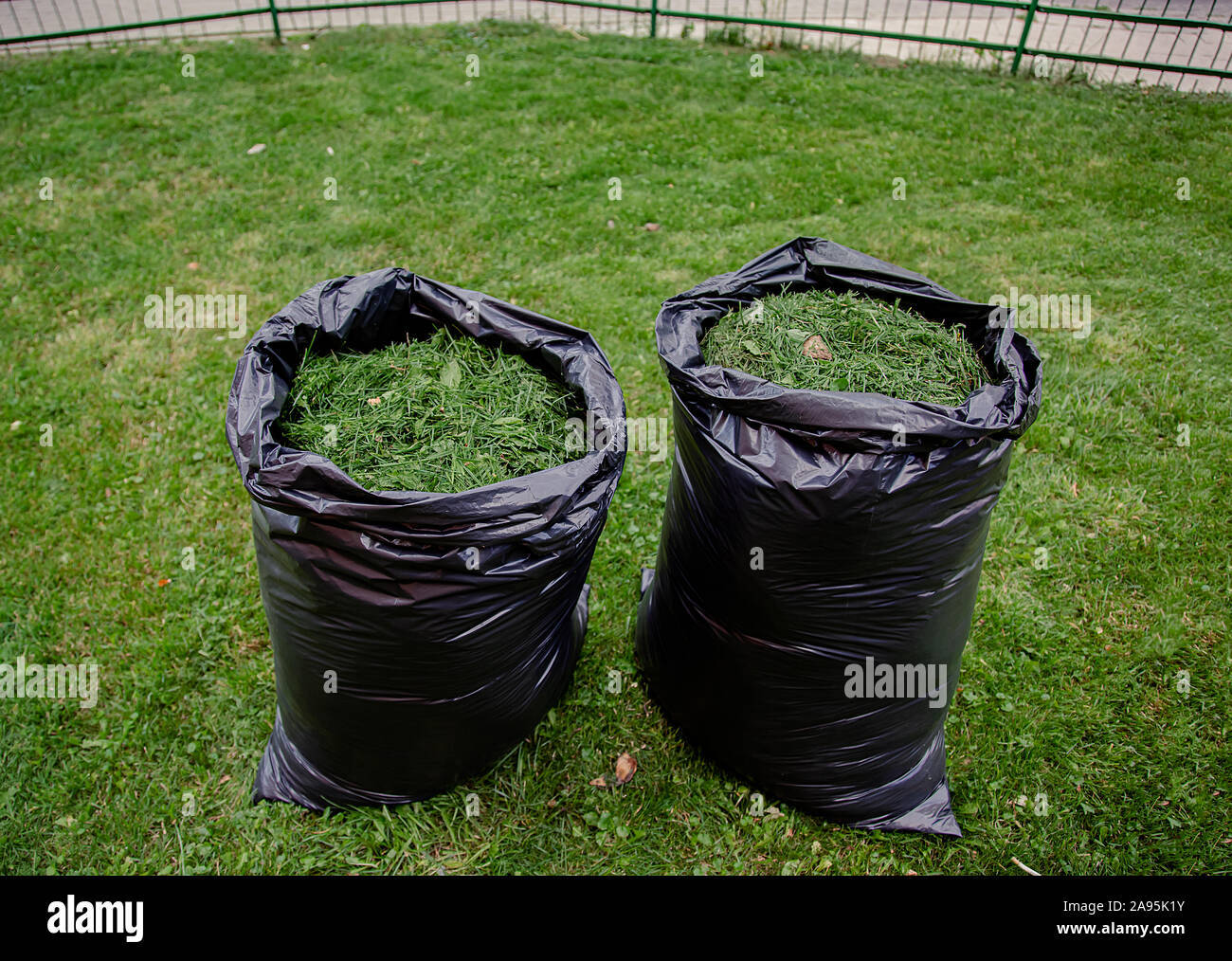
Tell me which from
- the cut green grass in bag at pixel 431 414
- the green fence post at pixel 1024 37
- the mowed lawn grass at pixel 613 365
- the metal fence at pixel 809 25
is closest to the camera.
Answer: the cut green grass in bag at pixel 431 414

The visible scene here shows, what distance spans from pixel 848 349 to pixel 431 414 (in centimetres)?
101

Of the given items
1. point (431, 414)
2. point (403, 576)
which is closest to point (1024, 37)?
point (431, 414)

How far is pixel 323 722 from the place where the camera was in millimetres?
1960

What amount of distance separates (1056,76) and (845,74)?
1.51 m

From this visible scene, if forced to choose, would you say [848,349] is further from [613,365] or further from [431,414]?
[613,365]

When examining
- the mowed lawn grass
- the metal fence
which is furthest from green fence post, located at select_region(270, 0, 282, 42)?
the mowed lawn grass

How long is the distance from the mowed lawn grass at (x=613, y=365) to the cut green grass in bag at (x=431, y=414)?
929 mm

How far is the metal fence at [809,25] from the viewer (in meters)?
5.93

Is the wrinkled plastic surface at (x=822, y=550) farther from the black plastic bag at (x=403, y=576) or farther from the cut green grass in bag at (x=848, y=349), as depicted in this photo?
the black plastic bag at (x=403, y=576)

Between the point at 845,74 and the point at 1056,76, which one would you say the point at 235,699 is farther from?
the point at 1056,76

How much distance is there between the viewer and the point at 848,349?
78.3 inches

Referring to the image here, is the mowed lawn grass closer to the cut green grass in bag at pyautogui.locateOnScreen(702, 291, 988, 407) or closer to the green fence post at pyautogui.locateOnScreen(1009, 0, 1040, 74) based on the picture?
the green fence post at pyautogui.locateOnScreen(1009, 0, 1040, 74)

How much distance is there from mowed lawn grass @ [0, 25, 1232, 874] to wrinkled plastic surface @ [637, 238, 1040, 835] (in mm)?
178

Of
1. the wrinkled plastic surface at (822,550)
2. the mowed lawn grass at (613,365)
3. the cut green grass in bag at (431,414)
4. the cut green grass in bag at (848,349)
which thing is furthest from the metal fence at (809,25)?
the wrinkled plastic surface at (822,550)
